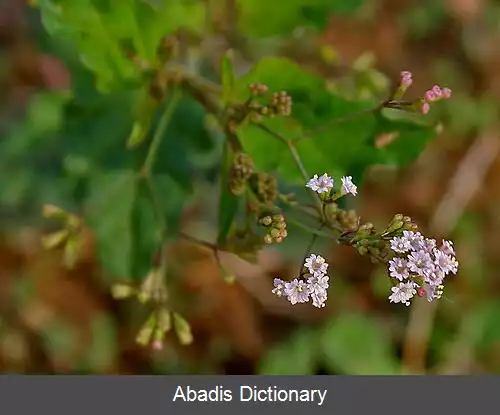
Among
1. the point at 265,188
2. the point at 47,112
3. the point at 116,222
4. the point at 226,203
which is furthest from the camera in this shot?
the point at 47,112

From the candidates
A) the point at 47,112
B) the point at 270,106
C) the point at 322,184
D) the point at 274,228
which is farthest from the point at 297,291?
the point at 47,112

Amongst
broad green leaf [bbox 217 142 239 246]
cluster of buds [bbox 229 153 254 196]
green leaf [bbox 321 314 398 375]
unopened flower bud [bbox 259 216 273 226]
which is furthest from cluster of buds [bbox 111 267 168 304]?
green leaf [bbox 321 314 398 375]

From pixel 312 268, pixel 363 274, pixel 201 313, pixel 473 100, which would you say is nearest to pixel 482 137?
pixel 473 100

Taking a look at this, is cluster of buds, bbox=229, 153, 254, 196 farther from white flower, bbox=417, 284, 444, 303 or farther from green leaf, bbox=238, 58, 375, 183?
white flower, bbox=417, 284, 444, 303

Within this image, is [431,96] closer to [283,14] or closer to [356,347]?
[283,14]

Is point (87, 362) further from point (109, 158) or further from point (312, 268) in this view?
point (312, 268)

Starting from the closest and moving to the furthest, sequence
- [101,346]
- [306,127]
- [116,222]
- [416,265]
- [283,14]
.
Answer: [416,265], [306,127], [283,14], [116,222], [101,346]

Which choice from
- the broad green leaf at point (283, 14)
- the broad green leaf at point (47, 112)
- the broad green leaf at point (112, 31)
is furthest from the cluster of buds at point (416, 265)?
the broad green leaf at point (47, 112)
